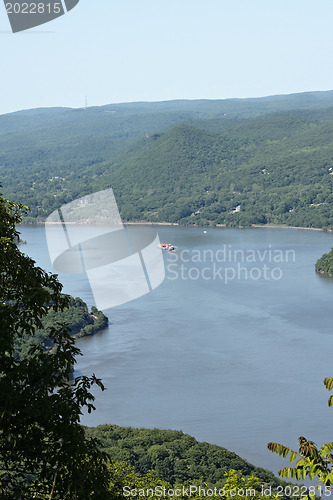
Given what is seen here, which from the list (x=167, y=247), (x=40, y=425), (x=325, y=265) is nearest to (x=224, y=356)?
(x=325, y=265)

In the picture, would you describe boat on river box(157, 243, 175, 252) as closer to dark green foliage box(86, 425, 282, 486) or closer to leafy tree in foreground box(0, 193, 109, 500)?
dark green foliage box(86, 425, 282, 486)

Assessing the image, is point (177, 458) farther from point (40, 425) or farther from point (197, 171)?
point (197, 171)

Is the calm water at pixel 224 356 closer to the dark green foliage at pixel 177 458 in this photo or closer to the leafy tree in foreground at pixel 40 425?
the dark green foliage at pixel 177 458

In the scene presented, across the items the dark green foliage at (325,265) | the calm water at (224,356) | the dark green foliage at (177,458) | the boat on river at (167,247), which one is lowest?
the dark green foliage at (325,265)

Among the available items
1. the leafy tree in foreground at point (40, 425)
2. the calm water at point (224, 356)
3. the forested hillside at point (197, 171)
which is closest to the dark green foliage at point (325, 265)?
the calm water at point (224, 356)

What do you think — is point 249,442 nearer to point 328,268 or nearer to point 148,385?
point 148,385

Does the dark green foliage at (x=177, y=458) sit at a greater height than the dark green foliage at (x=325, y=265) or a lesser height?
greater
